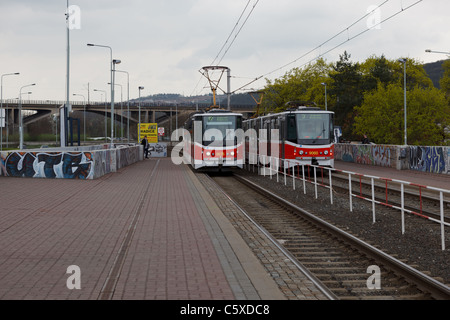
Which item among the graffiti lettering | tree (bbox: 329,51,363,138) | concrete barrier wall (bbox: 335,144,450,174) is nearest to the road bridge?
tree (bbox: 329,51,363,138)

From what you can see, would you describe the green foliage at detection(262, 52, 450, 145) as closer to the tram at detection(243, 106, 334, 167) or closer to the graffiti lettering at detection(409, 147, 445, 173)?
the graffiti lettering at detection(409, 147, 445, 173)

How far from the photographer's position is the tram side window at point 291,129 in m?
27.3

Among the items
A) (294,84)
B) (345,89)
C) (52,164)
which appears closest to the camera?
(52,164)

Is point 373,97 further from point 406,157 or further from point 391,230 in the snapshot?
point 391,230

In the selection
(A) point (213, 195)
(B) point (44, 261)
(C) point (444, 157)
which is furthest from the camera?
(C) point (444, 157)

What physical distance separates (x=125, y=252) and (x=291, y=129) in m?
19.4

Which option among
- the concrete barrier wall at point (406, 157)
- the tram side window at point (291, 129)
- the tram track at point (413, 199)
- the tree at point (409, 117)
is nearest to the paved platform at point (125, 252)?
the tram track at point (413, 199)

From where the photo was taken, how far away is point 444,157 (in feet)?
89.0

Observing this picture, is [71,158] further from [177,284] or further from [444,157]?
[177,284]

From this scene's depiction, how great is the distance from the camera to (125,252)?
28.7 ft

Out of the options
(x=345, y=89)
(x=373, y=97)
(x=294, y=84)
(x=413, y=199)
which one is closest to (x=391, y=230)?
(x=413, y=199)

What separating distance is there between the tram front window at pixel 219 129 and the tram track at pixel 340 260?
43.6ft
